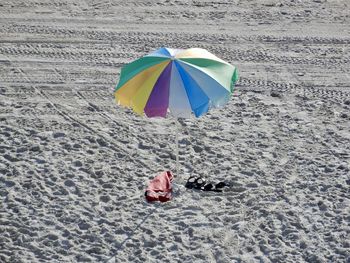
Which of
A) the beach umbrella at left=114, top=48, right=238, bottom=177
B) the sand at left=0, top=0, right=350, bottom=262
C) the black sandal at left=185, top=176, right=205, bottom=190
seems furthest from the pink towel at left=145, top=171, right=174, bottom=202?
the beach umbrella at left=114, top=48, right=238, bottom=177

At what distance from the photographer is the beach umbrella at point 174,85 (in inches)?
400

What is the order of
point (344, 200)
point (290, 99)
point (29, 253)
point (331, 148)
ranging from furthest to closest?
point (290, 99)
point (331, 148)
point (344, 200)
point (29, 253)

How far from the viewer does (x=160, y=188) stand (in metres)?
10.5

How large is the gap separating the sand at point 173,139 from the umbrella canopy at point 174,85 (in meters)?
0.99

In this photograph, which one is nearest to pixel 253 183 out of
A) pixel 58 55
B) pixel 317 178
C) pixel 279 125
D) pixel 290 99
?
pixel 317 178

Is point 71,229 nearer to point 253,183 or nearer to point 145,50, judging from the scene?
point 253,183

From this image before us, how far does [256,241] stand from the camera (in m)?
9.75

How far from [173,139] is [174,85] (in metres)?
1.51

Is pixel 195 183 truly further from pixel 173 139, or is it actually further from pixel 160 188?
pixel 173 139

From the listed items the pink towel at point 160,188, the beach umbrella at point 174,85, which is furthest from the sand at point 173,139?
the beach umbrella at point 174,85

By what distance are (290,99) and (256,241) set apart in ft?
11.2

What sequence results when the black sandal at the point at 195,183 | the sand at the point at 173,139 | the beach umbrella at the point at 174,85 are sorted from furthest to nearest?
the black sandal at the point at 195,183, the beach umbrella at the point at 174,85, the sand at the point at 173,139

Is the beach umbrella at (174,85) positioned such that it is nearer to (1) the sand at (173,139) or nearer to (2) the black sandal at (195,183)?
(2) the black sandal at (195,183)

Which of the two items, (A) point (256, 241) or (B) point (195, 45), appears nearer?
(A) point (256, 241)
